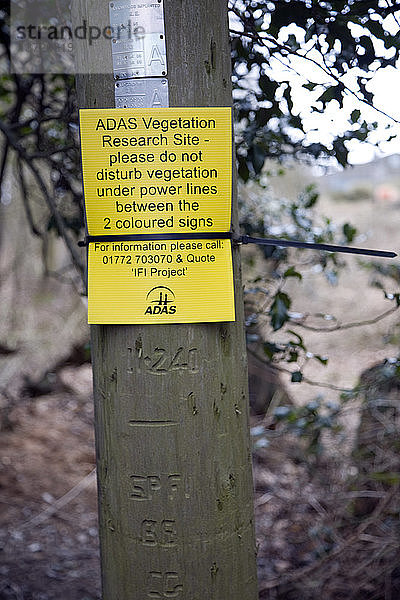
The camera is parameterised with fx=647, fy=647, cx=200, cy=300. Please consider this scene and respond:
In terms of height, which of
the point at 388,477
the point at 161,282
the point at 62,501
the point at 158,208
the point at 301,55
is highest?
the point at 301,55

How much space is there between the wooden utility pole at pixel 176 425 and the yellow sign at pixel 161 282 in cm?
4

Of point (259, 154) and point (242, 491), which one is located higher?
point (259, 154)

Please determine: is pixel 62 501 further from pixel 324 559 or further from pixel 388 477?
pixel 388 477

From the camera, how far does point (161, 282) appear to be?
1365 mm

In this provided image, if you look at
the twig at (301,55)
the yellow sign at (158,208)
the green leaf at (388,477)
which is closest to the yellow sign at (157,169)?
the yellow sign at (158,208)

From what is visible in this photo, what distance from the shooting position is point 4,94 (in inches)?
136

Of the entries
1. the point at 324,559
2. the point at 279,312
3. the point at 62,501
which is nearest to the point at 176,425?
the point at 279,312

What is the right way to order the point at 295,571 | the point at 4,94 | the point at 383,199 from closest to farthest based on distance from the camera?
the point at 295,571 < the point at 4,94 < the point at 383,199

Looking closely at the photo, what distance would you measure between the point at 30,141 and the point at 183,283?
8.22 ft

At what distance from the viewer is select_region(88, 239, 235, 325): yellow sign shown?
1.37 m

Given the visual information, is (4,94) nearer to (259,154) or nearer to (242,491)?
(259,154)

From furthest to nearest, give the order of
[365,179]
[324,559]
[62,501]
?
[365,179]
[62,501]
[324,559]

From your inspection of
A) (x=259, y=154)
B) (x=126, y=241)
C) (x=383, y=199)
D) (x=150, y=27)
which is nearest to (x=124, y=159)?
(x=126, y=241)

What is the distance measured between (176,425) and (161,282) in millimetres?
311
